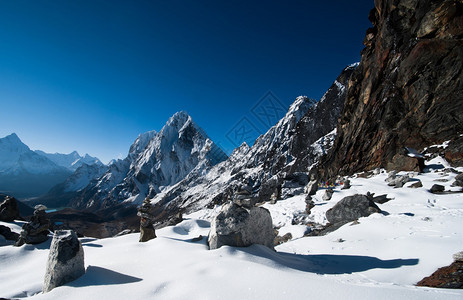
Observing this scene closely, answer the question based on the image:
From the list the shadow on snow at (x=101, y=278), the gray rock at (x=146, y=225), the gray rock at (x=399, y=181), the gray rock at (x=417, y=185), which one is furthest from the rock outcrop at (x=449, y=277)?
the gray rock at (x=399, y=181)

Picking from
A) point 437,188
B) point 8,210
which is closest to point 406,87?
point 437,188

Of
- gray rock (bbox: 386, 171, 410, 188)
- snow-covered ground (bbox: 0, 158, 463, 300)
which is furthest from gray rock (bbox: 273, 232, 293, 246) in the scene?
gray rock (bbox: 386, 171, 410, 188)

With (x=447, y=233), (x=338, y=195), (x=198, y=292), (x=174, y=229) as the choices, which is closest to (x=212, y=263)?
(x=198, y=292)

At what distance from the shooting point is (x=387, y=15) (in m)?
26.5

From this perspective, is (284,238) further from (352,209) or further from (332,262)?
→ (332,262)

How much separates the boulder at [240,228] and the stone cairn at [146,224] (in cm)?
458

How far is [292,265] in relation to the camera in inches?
255

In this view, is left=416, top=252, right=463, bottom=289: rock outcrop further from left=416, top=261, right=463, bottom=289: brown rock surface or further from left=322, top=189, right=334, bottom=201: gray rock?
left=322, top=189, right=334, bottom=201: gray rock

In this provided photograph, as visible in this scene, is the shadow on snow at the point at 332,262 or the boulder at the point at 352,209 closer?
the shadow on snow at the point at 332,262

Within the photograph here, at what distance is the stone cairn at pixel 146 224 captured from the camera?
10888mm

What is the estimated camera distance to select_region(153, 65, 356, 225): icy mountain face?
62388mm

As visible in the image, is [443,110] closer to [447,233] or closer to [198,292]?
[447,233]

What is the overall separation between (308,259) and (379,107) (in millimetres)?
24373

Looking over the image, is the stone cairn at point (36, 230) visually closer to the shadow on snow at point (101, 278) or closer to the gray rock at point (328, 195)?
the shadow on snow at point (101, 278)
